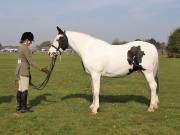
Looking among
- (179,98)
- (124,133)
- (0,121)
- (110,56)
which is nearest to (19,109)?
(0,121)

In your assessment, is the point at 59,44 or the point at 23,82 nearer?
the point at 23,82

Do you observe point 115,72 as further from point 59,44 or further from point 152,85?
point 59,44

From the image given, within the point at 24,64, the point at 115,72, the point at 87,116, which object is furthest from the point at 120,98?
the point at 24,64

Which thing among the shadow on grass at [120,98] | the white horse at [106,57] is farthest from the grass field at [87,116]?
the white horse at [106,57]

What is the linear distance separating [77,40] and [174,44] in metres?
79.5

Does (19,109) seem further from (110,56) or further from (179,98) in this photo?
(179,98)

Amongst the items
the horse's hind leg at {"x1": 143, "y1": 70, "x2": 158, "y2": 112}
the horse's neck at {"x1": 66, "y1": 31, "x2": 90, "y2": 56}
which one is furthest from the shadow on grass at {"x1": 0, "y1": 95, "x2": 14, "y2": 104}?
the horse's hind leg at {"x1": 143, "y1": 70, "x2": 158, "y2": 112}

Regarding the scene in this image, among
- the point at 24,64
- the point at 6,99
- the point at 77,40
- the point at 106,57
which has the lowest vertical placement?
the point at 6,99

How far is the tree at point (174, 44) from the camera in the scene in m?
88.2

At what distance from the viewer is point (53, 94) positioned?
17.1 m

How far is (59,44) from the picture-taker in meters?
12.6

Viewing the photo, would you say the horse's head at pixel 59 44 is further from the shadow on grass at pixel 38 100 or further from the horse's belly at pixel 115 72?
the shadow on grass at pixel 38 100

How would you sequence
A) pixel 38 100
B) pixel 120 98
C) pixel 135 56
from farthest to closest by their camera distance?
pixel 120 98, pixel 38 100, pixel 135 56

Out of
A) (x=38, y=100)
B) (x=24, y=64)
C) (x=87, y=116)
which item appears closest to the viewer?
(x=87, y=116)
